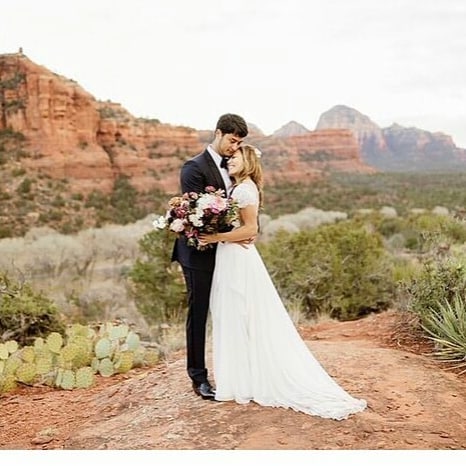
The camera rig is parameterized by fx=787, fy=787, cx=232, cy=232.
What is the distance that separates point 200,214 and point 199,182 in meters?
0.26

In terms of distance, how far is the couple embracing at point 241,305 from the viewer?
4.08m

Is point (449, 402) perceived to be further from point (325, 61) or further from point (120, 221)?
point (120, 221)

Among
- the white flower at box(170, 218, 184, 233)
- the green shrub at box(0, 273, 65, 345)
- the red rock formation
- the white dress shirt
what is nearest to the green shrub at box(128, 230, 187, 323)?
the green shrub at box(0, 273, 65, 345)

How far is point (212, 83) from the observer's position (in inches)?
770

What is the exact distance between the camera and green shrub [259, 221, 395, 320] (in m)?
9.26

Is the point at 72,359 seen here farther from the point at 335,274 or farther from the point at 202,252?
the point at 335,274

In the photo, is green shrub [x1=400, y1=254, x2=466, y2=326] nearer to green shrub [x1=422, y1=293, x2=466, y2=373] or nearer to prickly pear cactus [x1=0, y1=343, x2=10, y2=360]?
green shrub [x1=422, y1=293, x2=466, y2=373]

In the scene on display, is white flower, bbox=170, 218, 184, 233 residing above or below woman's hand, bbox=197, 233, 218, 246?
above

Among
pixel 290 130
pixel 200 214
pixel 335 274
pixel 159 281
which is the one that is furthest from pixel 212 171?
pixel 290 130

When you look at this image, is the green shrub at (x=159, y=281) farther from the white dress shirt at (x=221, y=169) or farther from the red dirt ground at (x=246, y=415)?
the white dress shirt at (x=221, y=169)

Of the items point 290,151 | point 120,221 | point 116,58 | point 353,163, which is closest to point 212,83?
point 116,58

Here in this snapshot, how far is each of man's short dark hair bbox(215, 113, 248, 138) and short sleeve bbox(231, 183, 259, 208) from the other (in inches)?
10.4

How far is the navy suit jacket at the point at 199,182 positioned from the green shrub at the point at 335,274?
474cm

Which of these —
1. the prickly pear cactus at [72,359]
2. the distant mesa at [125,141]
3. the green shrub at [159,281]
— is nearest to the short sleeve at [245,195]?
the prickly pear cactus at [72,359]
